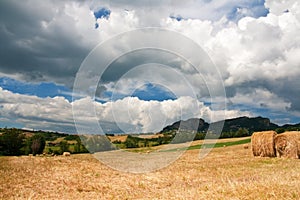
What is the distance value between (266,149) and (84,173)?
18.2m

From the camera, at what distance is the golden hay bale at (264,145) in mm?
30250

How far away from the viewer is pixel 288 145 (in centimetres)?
2950

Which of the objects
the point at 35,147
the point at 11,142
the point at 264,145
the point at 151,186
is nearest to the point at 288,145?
the point at 264,145

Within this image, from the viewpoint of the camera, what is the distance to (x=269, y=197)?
25.9 feet

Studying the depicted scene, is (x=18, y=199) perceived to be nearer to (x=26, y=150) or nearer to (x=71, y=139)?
(x=26, y=150)

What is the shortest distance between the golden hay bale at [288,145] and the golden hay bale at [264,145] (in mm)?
463

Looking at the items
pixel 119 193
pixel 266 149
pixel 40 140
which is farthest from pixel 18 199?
pixel 40 140

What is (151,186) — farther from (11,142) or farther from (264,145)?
(11,142)

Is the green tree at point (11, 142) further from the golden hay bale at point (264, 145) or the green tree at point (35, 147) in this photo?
the golden hay bale at point (264, 145)

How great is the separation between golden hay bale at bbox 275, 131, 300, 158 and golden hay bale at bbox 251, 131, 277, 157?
1.52 ft

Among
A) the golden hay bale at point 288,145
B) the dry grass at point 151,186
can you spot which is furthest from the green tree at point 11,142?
the golden hay bale at point 288,145

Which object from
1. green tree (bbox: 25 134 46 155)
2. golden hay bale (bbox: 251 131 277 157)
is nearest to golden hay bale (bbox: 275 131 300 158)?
golden hay bale (bbox: 251 131 277 157)

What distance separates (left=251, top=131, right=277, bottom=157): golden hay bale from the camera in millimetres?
30250

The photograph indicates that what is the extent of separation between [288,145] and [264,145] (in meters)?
2.05
